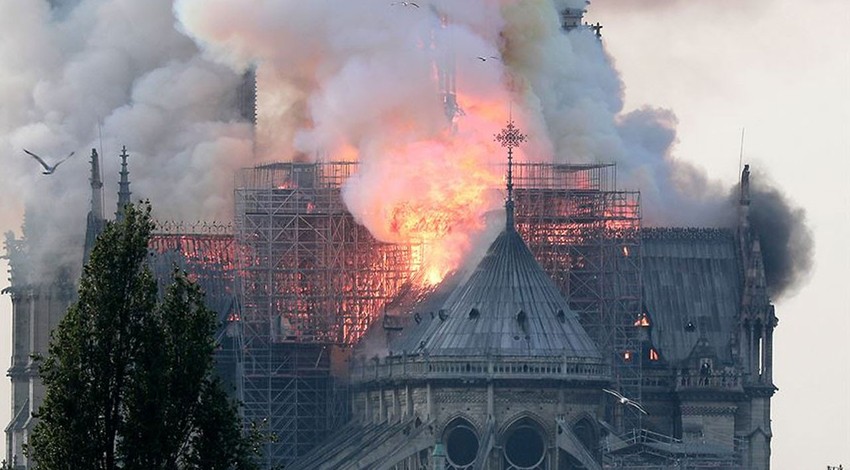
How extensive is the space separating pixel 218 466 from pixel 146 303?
199 inches

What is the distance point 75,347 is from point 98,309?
4.41ft

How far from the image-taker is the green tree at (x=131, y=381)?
127 metres

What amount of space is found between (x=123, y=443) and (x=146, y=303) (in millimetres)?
4020

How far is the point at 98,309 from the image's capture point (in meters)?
127

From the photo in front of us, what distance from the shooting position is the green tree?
127 m

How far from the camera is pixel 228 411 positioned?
127375 mm

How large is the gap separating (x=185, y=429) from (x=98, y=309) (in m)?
4.28

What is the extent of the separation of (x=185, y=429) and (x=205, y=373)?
1701mm

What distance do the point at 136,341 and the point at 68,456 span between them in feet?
12.4

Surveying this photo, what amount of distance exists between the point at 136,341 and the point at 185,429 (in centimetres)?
294

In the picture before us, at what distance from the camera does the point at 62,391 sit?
4985 inches

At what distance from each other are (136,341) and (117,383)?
4.29ft

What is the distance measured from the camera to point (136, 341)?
12744 cm

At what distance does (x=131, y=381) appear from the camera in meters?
127
